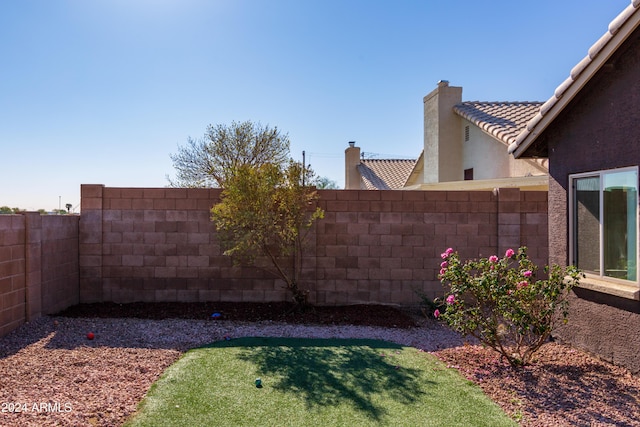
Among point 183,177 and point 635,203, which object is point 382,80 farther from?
point 183,177

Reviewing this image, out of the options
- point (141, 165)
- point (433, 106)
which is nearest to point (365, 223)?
point (433, 106)

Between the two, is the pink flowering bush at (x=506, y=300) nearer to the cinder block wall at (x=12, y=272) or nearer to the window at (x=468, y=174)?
the cinder block wall at (x=12, y=272)

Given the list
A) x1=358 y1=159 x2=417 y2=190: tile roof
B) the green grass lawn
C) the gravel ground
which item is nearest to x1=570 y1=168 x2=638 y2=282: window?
the gravel ground

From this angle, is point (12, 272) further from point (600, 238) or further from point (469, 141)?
point (469, 141)

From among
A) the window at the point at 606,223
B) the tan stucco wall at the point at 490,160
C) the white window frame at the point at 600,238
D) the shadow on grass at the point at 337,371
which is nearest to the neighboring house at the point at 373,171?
the tan stucco wall at the point at 490,160

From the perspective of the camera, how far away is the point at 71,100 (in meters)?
10.7

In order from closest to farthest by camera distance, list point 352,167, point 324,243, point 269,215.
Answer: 1. point 269,215
2. point 324,243
3. point 352,167

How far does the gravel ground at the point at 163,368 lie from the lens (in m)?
3.94

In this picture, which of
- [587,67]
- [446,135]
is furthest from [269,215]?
[446,135]

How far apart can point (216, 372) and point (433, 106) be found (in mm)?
13530

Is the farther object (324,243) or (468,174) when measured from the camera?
(468,174)

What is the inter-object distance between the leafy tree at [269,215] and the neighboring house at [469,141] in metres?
5.29

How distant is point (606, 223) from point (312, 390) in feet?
13.8

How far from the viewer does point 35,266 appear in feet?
22.1
